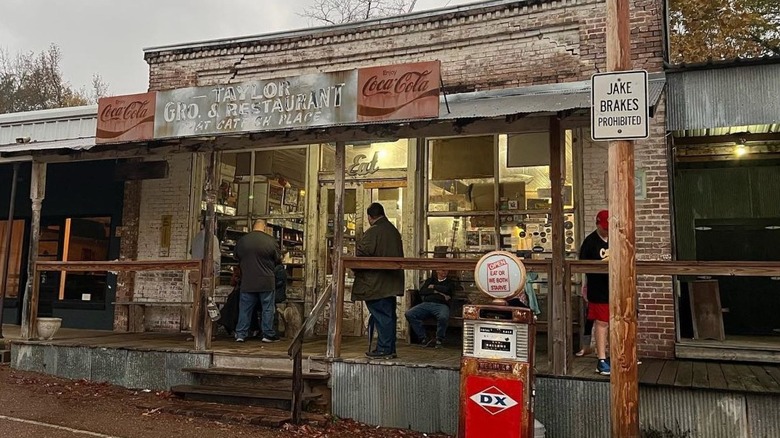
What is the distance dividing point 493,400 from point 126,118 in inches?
221

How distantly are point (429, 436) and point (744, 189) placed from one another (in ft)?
20.6

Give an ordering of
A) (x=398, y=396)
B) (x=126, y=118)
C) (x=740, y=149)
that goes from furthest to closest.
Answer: (x=740, y=149) < (x=126, y=118) < (x=398, y=396)

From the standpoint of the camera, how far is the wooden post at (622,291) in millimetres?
4155

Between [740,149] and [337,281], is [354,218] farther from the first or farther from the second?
[740,149]

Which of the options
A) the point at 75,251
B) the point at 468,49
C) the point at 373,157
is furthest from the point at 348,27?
the point at 75,251

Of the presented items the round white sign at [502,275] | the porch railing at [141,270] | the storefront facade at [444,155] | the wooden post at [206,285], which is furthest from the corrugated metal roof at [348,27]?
the round white sign at [502,275]

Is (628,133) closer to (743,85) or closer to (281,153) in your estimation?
(743,85)

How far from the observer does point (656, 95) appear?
629 cm

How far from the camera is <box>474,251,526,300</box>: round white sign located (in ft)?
15.2

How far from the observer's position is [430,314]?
7.65 metres

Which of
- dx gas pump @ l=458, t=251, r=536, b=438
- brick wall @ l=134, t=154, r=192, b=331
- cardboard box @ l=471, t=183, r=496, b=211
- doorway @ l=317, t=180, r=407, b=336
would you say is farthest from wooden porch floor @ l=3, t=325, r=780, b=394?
cardboard box @ l=471, t=183, r=496, b=211

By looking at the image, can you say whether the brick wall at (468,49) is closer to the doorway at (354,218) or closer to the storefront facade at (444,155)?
the storefront facade at (444,155)

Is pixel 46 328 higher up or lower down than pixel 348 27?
lower down

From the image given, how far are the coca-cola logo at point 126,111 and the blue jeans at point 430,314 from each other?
162 inches
